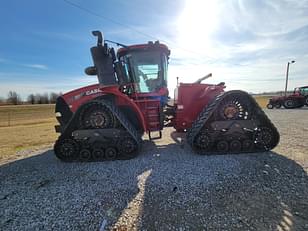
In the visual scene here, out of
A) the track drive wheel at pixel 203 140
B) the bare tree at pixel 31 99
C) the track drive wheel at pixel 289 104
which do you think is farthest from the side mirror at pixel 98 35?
the bare tree at pixel 31 99

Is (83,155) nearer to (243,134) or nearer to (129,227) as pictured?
(129,227)

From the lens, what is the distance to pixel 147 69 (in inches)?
230

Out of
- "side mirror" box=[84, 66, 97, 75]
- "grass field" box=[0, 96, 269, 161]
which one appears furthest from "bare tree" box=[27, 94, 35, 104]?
"side mirror" box=[84, 66, 97, 75]

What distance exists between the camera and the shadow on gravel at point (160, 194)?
2406 mm

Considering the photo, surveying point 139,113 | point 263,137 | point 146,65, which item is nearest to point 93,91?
point 139,113

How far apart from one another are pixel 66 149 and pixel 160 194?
114 inches

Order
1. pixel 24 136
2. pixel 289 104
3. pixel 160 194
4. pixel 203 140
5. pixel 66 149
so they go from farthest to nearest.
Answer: pixel 289 104 < pixel 24 136 < pixel 203 140 < pixel 66 149 < pixel 160 194

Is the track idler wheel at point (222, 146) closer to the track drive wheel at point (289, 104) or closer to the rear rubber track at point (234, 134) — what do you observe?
the rear rubber track at point (234, 134)

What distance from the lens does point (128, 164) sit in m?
4.43

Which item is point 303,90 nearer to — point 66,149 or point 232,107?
point 232,107

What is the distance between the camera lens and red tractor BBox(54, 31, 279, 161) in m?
4.78

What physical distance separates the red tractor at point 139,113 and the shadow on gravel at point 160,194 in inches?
17.0

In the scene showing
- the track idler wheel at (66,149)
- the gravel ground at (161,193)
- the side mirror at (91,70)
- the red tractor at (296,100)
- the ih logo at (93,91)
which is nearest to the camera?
the gravel ground at (161,193)

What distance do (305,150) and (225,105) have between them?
248 centimetres
